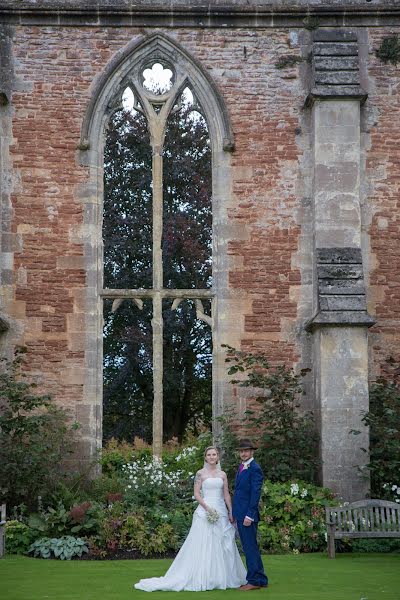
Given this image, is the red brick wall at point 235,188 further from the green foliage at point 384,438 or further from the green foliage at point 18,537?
the green foliage at point 18,537

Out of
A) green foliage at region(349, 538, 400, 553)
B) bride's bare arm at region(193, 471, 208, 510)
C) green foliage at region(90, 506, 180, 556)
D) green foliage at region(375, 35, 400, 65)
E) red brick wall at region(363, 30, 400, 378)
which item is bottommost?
green foliage at region(349, 538, 400, 553)

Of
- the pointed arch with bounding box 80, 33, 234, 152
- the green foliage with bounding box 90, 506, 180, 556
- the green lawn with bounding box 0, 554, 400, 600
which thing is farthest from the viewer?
the pointed arch with bounding box 80, 33, 234, 152

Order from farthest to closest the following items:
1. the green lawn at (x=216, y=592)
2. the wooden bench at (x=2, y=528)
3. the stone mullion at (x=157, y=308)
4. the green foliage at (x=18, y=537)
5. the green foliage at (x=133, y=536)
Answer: the stone mullion at (x=157, y=308)
the green foliage at (x=18, y=537)
the green foliage at (x=133, y=536)
the wooden bench at (x=2, y=528)
the green lawn at (x=216, y=592)

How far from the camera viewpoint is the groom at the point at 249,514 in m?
9.38

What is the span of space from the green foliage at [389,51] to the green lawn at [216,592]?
6661 mm

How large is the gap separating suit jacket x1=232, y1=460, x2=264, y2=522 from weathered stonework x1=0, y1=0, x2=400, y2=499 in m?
4.12

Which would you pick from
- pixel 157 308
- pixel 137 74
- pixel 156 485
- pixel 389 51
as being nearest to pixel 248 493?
pixel 156 485

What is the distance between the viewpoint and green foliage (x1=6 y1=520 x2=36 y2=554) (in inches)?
468

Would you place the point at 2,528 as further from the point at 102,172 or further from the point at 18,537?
the point at 102,172

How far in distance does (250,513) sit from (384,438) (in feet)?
13.3

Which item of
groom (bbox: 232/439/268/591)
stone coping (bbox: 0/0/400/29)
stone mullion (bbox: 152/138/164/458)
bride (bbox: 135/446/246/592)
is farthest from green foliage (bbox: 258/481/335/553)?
stone coping (bbox: 0/0/400/29)

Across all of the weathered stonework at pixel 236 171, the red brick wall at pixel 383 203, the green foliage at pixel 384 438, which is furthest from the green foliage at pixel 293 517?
the red brick wall at pixel 383 203

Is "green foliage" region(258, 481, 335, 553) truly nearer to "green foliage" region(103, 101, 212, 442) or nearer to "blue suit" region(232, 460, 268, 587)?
"blue suit" region(232, 460, 268, 587)

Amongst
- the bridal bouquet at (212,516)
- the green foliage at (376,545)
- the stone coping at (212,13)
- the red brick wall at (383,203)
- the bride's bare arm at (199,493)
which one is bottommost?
the green foliage at (376,545)
